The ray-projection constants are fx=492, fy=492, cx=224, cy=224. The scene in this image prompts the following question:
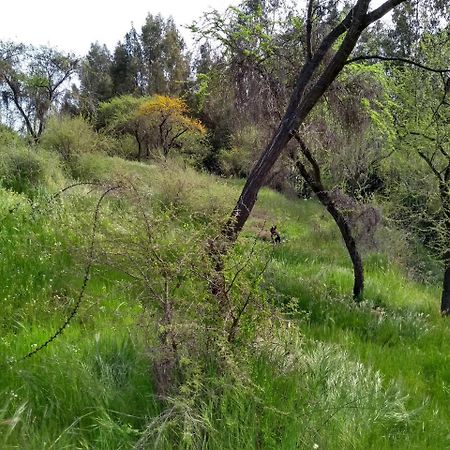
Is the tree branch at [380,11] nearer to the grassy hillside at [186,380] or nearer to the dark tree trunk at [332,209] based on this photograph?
the grassy hillside at [186,380]

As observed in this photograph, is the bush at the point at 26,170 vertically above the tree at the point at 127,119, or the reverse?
the tree at the point at 127,119

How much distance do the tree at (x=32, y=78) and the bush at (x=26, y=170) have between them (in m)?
20.6

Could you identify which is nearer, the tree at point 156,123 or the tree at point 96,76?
the tree at point 156,123

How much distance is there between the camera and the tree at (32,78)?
104ft

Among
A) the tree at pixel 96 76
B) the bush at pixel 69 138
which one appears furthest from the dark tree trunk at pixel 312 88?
the tree at pixel 96 76

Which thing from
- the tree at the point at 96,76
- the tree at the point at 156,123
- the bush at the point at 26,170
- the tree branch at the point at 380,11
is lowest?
the bush at the point at 26,170

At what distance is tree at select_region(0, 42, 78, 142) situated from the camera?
104 feet

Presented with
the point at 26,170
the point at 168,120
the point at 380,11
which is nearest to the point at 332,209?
the point at 380,11

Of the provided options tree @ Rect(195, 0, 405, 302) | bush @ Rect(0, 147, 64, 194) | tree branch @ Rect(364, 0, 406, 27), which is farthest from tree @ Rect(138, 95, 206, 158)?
tree branch @ Rect(364, 0, 406, 27)

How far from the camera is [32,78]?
31562mm

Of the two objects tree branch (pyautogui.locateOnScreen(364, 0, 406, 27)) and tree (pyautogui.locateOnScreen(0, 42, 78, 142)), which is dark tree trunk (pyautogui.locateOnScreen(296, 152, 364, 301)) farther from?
tree (pyautogui.locateOnScreen(0, 42, 78, 142))

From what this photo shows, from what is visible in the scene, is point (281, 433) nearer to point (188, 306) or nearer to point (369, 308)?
point (188, 306)

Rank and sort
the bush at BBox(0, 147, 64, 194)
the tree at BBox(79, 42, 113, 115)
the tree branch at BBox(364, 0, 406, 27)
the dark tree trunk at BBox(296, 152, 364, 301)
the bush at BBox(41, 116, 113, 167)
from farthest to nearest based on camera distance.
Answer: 1. the tree at BBox(79, 42, 113, 115)
2. the bush at BBox(41, 116, 113, 167)
3. the bush at BBox(0, 147, 64, 194)
4. the dark tree trunk at BBox(296, 152, 364, 301)
5. the tree branch at BBox(364, 0, 406, 27)

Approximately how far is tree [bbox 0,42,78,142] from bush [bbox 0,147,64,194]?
20.6m
